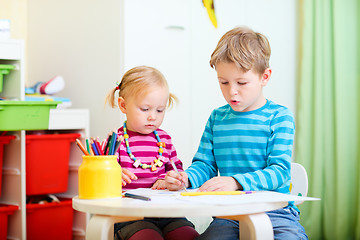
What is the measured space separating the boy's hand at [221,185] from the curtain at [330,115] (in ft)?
4.82

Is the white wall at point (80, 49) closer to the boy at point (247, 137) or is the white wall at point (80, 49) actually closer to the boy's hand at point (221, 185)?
the boy at point (247, 137)

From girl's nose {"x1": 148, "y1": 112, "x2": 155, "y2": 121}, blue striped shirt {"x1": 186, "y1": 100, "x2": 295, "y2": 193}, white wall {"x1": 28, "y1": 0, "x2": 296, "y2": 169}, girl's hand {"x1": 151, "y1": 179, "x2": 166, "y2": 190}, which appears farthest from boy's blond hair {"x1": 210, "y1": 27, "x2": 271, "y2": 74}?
white wall {"x1": 28, "y1": 0, "x2": 296, "y2": 169}

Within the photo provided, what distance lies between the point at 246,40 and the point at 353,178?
4.77 feet

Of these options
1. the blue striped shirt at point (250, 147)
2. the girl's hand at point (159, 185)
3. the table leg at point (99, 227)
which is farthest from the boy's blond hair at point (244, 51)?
the table leg at point (99, 227)

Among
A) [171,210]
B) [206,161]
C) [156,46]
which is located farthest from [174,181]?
[156,46]

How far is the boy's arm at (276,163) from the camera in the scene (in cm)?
122

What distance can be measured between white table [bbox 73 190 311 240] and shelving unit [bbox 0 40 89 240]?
1299 mm

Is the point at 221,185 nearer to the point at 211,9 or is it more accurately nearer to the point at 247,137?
the point at 247,137

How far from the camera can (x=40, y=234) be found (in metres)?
2.39

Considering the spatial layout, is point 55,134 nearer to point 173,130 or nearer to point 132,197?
point 173,130

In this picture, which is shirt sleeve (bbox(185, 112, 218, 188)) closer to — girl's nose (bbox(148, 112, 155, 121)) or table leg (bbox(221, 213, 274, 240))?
girl's nose (bbox(148, 112, 155, 121))

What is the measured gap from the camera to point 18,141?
2.29m

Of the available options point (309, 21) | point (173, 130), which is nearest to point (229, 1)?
point (309, 21)

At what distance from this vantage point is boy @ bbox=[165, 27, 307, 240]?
1.26 m
